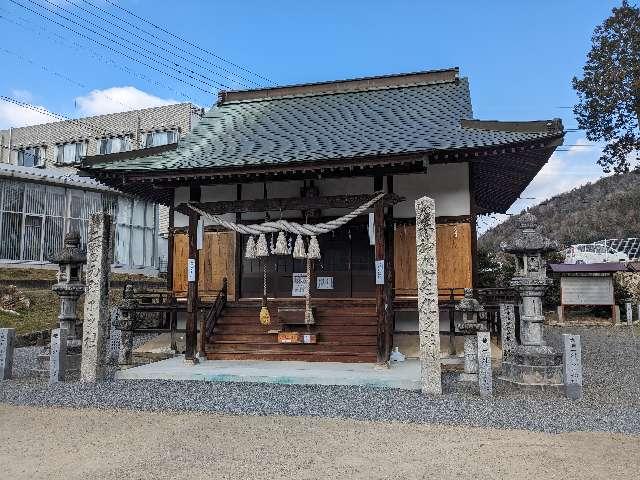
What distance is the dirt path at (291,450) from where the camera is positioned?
4746 mm

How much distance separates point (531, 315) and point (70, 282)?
9.29 m

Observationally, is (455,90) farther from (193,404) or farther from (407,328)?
(193,404)

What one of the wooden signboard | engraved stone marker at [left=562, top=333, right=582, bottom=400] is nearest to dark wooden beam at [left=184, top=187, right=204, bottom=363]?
engraved stone marker at [left=562, top=333, right=582, bottom=400]

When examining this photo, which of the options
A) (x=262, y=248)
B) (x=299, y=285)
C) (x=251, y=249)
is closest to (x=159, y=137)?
(x=299, y=285)

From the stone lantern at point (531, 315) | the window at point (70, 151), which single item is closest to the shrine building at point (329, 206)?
the stone lantern at point (531, 315)

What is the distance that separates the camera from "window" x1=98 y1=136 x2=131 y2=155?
1216 inches

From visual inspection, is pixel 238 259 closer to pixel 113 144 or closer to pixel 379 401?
pixel 379 401

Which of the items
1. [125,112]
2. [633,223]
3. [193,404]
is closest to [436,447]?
[193,404]

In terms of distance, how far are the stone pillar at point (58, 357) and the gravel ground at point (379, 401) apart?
0.31m

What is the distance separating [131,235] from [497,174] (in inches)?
705

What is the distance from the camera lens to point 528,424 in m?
6.35

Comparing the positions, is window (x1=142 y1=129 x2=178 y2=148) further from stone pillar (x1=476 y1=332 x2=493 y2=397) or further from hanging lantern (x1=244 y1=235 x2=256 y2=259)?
stone pillar (x1=476 y1=332 x2=493 y2=397)

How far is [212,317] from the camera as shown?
1200 cm

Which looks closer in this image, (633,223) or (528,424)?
(528,424)
